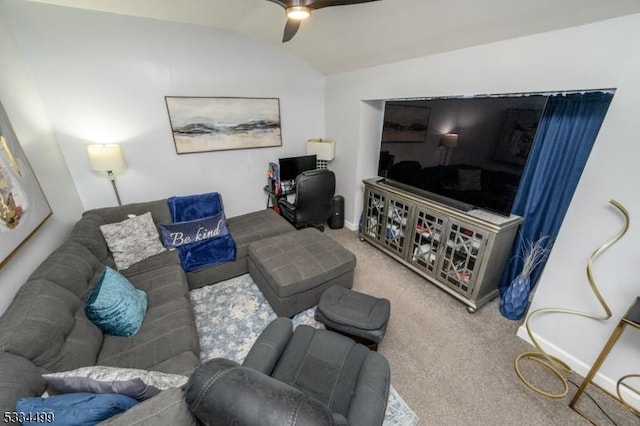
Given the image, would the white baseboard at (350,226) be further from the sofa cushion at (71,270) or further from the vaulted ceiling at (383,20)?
the sofa cushion at (71,270)

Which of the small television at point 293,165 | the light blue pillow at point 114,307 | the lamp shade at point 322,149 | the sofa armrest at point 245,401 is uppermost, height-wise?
the lamp shade at point 322,149

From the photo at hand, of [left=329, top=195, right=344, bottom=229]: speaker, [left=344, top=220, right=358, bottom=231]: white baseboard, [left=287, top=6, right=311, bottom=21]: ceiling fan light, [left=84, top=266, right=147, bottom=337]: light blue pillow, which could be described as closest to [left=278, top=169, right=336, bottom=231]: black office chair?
[left=329, top=195, right=344, bottom=229]: speaker

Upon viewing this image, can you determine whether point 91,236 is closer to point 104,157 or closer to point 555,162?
point 104,157

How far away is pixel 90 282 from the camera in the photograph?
5.62 feet

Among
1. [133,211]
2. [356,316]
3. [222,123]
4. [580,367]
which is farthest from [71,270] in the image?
[580,367]

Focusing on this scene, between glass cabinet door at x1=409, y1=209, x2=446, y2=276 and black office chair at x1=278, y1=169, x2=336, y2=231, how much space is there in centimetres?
108

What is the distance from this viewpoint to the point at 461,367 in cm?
175

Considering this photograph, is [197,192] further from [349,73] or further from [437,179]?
[437,179]

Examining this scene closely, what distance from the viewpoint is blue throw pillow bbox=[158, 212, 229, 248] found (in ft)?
7.99

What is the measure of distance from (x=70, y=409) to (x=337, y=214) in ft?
10.4

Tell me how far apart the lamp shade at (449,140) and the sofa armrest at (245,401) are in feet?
7.62

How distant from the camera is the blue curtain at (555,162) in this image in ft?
5.72

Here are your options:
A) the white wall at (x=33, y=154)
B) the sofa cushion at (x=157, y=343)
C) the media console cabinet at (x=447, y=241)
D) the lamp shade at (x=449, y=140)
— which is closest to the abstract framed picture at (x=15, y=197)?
the white wall at (x=33, y=154)

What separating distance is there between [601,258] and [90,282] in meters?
3.30
